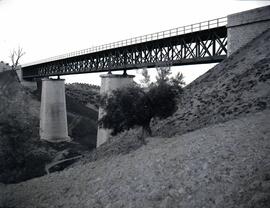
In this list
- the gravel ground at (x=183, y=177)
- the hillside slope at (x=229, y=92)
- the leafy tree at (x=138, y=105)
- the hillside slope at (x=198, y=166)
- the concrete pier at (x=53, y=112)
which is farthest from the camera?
the concrete pier at (x=53, y=112)

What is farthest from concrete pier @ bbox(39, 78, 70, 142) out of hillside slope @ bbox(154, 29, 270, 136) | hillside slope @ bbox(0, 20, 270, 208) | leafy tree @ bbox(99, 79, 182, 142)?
leafy tree @ bbox(99, 79, 182, 142)

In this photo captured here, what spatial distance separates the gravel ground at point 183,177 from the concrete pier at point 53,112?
27.6m

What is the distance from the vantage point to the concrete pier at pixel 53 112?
45.1m

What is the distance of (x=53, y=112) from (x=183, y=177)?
37.7 metres

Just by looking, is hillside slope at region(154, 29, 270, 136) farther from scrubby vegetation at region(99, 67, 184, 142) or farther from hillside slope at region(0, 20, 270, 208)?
scrubby vegetation at region(99, 67, 184, 142)

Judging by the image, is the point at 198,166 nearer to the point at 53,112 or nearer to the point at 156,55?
the point at 156,55

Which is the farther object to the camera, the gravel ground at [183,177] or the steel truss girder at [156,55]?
the steel truss girder at [156,55]

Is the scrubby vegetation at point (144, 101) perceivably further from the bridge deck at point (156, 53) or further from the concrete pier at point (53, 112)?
the concrete pier at point (53, 112)

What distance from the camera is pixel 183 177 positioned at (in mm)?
11172

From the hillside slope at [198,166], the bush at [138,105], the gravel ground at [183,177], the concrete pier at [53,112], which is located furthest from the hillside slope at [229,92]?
the concrete pier at [53,112]

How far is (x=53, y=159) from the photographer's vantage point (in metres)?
38.3

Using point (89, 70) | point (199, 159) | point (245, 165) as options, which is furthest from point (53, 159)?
point (245, 165)

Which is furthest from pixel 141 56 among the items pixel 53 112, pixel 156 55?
pixel 53 112

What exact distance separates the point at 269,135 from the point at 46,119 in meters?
38.8
